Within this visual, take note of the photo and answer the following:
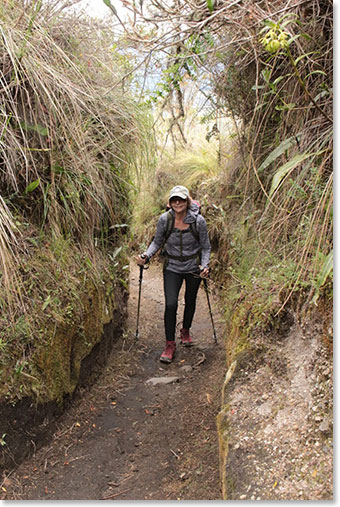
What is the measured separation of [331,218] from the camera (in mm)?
2752

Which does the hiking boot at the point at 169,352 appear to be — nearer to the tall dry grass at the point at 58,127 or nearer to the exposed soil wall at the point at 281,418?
the tall dry grass at the point at 58,127

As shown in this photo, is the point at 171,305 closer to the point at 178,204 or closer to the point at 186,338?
the point at 186,338

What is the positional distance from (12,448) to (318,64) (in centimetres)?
381

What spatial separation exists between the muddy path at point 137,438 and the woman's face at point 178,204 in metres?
1.86

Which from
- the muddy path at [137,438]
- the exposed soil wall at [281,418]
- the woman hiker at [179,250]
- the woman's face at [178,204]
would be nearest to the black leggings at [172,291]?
the woman hiker at [179,250]

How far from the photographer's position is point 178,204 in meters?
5.25

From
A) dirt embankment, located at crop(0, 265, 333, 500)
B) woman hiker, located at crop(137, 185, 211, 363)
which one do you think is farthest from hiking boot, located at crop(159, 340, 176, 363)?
dirt embankment, located at crop(0, 265, 333, 500)

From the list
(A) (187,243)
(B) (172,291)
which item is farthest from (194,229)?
(B) (172,291)

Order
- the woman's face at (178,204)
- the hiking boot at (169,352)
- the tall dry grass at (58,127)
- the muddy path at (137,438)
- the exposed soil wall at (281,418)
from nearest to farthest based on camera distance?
1. the exposed soil wall at (281,418)
2. the muddy path at (137,438)
3. the tall dry grass at (58,127)
4. the woman's face at (178,204)
5. the hiking boot at (169,352)

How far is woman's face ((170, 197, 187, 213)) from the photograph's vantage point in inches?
206

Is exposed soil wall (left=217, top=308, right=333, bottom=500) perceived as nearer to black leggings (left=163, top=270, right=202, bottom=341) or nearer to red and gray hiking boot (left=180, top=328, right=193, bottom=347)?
black leggings (left=163, top=270, right=202, bottom=341)

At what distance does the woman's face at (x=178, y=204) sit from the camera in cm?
523

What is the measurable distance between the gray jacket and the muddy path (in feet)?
3.83

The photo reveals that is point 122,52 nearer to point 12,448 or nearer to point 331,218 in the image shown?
point 331,218
